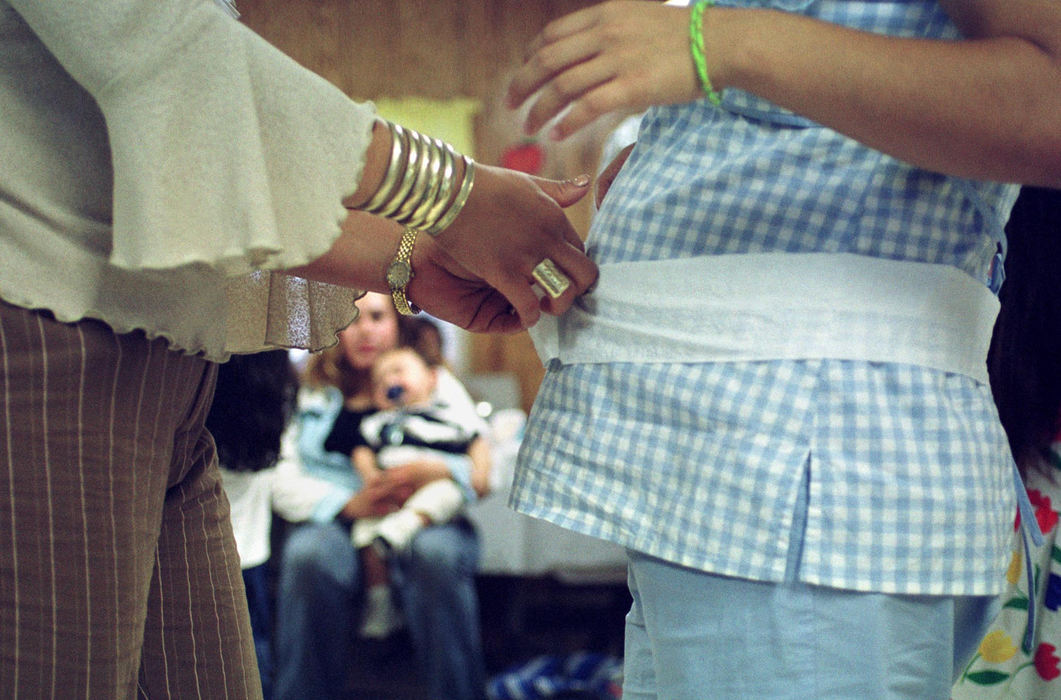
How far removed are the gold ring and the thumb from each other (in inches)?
3.4

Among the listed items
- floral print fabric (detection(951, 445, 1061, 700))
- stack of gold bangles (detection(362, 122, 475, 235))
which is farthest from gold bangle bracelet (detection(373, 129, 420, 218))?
floral print fabric (detection(951, 445, 1061, 700))

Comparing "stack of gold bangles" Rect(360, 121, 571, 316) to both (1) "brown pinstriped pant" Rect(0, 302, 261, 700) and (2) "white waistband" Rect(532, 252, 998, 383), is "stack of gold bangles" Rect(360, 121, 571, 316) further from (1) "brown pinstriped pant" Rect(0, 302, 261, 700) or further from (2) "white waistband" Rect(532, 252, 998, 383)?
(1) "brown pinstriped pant" Rect(0, 302, 261, 700)

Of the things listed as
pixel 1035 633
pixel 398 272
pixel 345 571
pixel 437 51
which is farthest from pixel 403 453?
pixel 437 51

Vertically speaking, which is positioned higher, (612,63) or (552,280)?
(612,63)

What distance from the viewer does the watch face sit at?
803 mm

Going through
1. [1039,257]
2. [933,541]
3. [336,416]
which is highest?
[1039,257]

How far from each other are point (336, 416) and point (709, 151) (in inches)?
89.1

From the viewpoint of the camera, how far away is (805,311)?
1.90ft

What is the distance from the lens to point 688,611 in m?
0.59

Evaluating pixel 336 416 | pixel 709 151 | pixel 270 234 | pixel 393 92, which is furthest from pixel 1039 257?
pixel 393 92

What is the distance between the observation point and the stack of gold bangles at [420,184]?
0.62m

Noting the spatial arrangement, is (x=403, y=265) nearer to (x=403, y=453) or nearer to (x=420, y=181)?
(x=420, y=181)

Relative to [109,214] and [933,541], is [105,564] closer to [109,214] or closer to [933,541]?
[109,214]

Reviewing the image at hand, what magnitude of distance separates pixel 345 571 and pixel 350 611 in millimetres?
106
